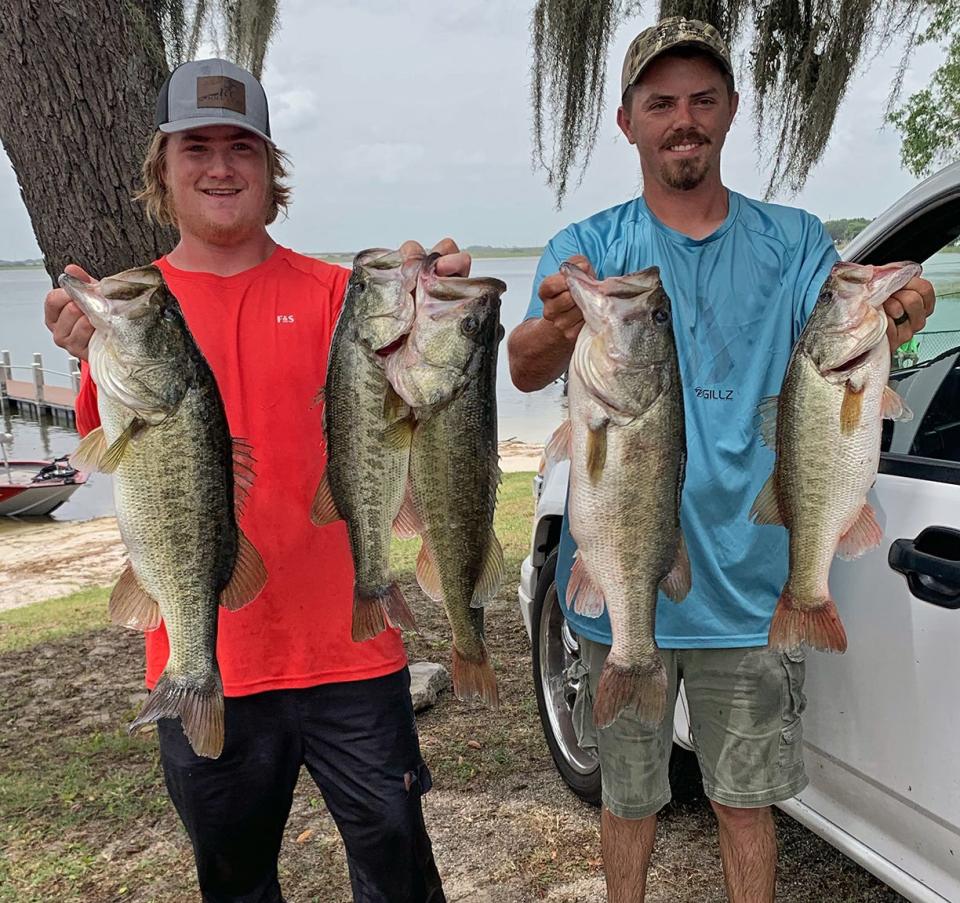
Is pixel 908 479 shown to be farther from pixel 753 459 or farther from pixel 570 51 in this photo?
pixel 570 51

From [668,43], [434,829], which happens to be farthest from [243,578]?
[434,829]

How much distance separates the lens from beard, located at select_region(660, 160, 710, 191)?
9.36 ft

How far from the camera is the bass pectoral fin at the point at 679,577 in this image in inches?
103

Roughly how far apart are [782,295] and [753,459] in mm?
489

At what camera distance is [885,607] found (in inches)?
105

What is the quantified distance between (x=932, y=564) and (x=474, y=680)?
1.22 meters

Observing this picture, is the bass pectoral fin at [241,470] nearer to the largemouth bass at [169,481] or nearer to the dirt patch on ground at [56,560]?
the largemouth bass at [169,481]

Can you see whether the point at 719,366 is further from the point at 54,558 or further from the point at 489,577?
the point at 54,558

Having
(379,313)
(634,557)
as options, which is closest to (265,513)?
(379,313)

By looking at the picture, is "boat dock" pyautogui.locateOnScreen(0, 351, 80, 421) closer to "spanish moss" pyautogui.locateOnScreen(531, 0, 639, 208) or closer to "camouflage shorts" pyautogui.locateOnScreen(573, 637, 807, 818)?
"spanish moss" pyautogui.locateOnScreen(531, 0, 639, 208)

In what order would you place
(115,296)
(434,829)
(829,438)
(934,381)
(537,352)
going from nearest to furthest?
1. (115,296)
2. (829,438)
3. (537,352)
4. (934,381)
5. (434,829)

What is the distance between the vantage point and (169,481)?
8.07ft

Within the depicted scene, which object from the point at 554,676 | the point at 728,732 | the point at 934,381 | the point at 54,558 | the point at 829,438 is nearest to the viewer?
the point at 829,438

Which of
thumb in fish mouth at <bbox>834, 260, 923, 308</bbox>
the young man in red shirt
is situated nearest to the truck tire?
the young man in red shirt
